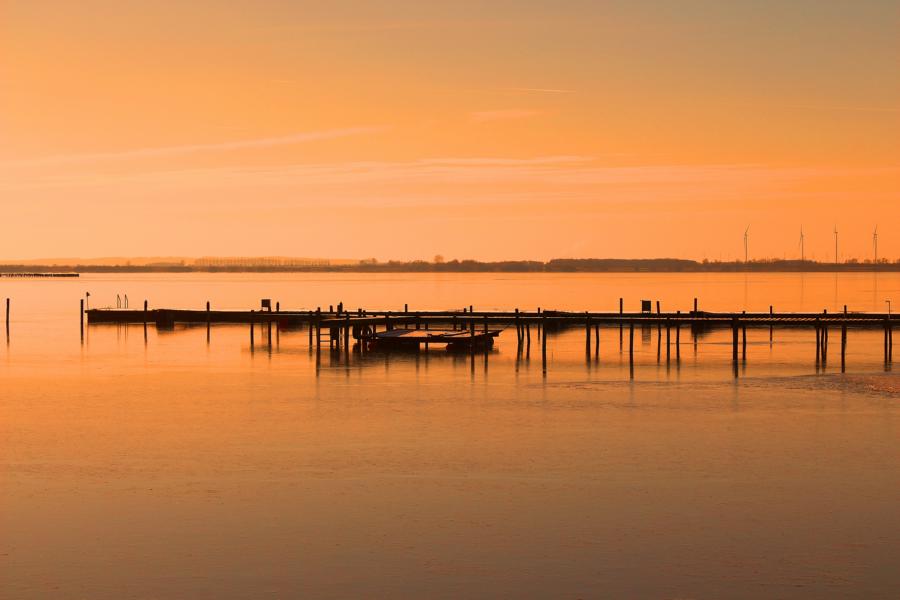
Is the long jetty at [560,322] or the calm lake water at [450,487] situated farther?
the long jetty at [560,322]

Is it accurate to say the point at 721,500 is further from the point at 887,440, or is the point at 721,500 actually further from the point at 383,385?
the point at 383,385

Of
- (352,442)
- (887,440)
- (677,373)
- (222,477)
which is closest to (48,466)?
(222,477)

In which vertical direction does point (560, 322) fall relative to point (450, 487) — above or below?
above

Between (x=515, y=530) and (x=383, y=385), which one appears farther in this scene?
(x=383, y=385)

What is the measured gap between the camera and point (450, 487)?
2261 centimetres

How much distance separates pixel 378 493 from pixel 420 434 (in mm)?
8075

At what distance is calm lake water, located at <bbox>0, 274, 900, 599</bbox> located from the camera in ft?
53.5

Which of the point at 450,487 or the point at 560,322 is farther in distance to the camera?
the point at 560,322

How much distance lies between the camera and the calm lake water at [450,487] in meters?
16.3

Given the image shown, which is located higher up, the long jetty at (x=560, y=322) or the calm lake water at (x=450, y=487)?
the long jetty at (x=560, y=322)

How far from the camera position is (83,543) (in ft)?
59.7

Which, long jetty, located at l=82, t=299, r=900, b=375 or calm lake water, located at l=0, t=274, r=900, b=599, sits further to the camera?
long jetty, located at l=82, t=299, r=900, b=375

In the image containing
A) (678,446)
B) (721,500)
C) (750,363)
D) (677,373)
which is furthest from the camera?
(750,363)

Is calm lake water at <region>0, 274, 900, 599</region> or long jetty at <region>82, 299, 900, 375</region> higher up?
long jetty at <region>82, 299, 900, 375</region>
